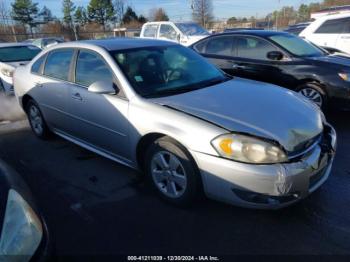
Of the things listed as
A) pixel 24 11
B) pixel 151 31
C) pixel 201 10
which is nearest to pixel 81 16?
pixel 24 11

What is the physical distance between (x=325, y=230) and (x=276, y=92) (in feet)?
4.95

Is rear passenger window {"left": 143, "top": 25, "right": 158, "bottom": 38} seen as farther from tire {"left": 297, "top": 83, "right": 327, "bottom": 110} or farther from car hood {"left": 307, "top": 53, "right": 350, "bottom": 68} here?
tire {"left": 297, "top": 83, "right": 327, "bottom": 110}

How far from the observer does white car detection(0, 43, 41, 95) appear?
7309mm

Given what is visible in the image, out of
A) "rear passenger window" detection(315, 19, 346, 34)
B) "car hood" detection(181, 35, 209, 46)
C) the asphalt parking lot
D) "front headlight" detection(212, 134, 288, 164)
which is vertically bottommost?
the asphalt parking lot

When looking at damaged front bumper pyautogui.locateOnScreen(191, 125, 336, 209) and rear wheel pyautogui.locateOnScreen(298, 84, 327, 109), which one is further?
rear wheel pyautogui.locateOnScreen(298, 84, 327, 109)

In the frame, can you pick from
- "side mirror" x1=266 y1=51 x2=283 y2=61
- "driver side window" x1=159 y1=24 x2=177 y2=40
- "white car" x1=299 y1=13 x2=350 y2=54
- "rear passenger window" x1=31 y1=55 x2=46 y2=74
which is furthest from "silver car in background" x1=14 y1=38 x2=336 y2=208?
"driver side window" x1=159 y1=24 x2=177 y2=40

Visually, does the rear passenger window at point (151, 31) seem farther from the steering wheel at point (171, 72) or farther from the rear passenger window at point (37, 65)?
the steering wheel at point (171, 72)

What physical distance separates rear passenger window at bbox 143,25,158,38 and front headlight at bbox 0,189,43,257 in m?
13.1

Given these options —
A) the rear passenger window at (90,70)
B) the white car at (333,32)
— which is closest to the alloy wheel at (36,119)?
the rear passenger window at (90,70)

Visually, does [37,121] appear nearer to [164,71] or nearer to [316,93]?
[164,71]

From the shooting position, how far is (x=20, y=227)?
170cm

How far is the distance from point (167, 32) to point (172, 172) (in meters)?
11.8

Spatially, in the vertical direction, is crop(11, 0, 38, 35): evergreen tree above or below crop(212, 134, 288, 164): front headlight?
above

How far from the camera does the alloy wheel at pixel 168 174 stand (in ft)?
9.66
